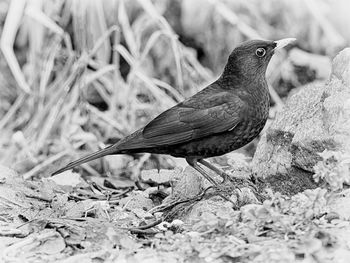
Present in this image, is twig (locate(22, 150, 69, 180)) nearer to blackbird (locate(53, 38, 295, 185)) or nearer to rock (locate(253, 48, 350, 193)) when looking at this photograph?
blackbird (locate(53, 38, 295, 185))

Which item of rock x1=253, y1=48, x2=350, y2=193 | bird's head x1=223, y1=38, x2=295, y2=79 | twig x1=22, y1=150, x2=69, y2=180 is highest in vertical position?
bird's head x1=223, y1=38, x2=295, y2=79

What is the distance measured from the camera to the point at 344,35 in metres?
7.11

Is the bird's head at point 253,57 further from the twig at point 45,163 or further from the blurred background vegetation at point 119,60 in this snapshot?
the twig at point 45,163

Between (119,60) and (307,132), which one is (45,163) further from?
(307,132)

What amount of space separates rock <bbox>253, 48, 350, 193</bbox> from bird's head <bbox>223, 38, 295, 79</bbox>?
30 centimetres

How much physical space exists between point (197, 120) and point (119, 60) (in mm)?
2776

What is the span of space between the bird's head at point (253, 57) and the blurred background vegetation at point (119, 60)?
1.60m

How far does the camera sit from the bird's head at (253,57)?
15.9 ft

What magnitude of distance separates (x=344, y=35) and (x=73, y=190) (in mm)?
3295

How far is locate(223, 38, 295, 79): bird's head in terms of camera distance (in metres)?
4.83

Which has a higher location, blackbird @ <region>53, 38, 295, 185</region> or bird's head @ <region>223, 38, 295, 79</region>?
bird's head @ <region>223, 38, 295, 79</region>

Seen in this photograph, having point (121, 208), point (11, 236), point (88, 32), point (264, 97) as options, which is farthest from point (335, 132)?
point (88, 32)

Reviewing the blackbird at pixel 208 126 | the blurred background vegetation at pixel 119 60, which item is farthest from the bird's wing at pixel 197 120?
the blurred background vegetation at pixel 119 60

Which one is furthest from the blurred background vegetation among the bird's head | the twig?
the bird's head
